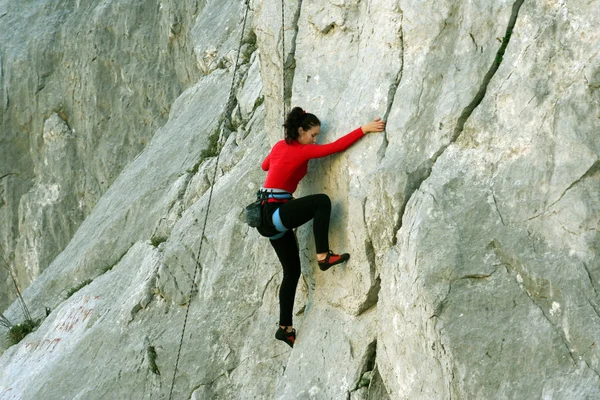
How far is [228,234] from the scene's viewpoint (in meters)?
11.9

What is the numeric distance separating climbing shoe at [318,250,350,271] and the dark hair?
131cm

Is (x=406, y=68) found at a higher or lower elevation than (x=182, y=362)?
higher

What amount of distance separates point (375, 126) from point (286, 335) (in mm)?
2644

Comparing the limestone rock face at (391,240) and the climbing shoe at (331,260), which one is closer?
the limestone rock face at (391,240)

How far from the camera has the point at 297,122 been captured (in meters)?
10.1

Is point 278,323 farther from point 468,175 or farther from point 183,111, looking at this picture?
point 183,111

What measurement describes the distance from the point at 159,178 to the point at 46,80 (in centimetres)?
934

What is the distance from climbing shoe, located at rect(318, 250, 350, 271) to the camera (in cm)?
980

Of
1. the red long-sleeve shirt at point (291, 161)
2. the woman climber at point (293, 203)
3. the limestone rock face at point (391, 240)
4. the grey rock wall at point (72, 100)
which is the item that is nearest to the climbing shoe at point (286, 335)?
the woman climber at point (293, 203)

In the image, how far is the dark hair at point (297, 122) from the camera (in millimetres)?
10031

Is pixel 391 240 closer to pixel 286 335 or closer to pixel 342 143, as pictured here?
pixel 342 143

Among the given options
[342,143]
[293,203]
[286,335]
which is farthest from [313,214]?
[286,335]

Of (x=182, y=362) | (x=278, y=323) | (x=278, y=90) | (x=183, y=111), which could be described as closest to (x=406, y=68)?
(x=278, y=90)

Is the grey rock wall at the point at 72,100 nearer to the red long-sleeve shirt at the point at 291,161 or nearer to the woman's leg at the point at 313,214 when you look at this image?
the red long-sleeve shirt at the point at 291,161
